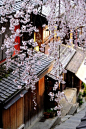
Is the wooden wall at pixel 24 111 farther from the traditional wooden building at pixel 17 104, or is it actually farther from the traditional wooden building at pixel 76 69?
the traditional wooden building at pixel 76 69

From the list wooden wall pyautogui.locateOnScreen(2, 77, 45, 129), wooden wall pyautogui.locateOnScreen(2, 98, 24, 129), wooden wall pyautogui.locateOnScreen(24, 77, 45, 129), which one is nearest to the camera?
wooden wall pyautogui.locateOnScreen(2, 98, 24, 129)

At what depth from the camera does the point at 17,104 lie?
9.83m

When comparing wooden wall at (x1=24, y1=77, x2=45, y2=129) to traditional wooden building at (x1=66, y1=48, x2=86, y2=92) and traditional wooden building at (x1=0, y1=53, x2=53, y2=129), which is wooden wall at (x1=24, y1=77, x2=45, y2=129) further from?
traditional wooden building at (x1=66, y1=48, x2=86, y2=92)

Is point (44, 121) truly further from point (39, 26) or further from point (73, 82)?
point (73, 82)

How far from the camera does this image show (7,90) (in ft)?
27.5

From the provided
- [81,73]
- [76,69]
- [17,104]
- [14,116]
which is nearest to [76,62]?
[81,73]

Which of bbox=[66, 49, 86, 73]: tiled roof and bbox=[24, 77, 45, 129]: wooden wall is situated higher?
bbox=[66, 49, 86, 73]: tiled roof

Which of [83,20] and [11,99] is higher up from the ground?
[83,20]

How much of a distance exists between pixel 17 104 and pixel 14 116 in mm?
545

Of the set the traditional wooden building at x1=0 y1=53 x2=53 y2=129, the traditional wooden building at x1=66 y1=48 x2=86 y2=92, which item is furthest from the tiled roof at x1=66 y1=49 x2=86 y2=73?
the traditional wooden building at x1=0 y1=53 x2=53 y2=129

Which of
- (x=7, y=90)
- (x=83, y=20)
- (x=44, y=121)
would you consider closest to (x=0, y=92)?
(x=7, y=90)

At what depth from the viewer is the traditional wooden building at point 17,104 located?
8241 mm

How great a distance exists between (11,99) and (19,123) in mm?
2240

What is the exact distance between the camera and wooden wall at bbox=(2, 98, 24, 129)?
8.79 m
